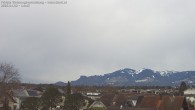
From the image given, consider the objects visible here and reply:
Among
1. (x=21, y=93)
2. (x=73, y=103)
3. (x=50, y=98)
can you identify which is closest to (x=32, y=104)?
(x=50, y=98)

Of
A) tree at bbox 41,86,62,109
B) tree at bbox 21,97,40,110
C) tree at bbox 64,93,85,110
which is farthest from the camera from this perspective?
tree at bbox 41,86,62,109

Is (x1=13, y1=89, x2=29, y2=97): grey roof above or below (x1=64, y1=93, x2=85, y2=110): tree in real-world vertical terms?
above

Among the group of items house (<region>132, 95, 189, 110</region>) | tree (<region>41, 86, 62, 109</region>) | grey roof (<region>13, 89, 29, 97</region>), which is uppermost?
grey roof (<region>13, 89, 29, 97</region>)

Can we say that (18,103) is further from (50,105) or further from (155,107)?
(155,107)

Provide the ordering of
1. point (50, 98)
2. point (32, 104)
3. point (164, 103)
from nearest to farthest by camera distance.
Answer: point (164, 103)
point (32, 104)
point (50, 98)

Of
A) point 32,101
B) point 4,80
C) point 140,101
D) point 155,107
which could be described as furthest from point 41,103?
point 155,107

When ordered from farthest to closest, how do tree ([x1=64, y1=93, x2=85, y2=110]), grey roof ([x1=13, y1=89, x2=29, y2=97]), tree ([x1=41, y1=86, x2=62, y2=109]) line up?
grey roof ([x1=13, y1=89, x2=29, y2=97]) → tree ([x1=41, y1=86, x2=62, y2=109]) → tree ([x1=64, y1=93, x2=85, y2=110])

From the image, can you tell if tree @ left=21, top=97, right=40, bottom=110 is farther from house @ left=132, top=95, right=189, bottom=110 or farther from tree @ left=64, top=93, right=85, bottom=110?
house @ left=132, top=95, right=189, bottom=110

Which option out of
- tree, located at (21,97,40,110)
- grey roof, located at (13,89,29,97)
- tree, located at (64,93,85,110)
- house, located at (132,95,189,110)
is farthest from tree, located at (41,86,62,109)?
grey roof, located at (13,89,29,97)

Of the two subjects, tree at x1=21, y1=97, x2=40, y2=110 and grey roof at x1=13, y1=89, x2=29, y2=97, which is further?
grey roof at x1=13, y1=89, x2=29, y2=97

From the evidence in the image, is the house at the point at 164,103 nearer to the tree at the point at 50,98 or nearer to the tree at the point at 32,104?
the tree at the point at 50,98

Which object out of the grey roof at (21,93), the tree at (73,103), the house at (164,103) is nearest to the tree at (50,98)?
the tree at (73,103)

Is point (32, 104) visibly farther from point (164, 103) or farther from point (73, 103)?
point (164, 103)

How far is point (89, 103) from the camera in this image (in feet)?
440
